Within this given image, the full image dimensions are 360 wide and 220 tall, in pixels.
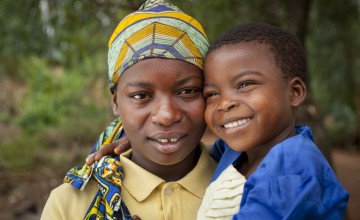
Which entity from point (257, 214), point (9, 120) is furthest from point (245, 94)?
point (9, 120)

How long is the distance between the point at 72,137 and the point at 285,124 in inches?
405

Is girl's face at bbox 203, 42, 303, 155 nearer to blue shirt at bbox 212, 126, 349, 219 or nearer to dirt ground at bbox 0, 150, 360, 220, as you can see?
blue shirt at bbox 212, 126, 349, 219

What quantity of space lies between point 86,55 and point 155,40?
3600 millimetres

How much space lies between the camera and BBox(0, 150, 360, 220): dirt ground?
743 cm

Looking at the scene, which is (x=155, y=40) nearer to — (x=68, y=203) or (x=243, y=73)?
(x=243, y=73)

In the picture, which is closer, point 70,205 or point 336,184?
point 336,184

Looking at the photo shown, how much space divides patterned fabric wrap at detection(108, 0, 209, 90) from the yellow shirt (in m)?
0.41

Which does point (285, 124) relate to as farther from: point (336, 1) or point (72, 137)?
point (72, 137)

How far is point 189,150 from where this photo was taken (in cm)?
193

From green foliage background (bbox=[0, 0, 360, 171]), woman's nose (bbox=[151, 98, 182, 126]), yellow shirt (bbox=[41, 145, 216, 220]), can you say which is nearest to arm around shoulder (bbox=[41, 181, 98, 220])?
yellow shirt (bbox=[41, 145, 216, 220])

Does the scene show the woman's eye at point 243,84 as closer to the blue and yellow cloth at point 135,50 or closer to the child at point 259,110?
the child at point 259,110

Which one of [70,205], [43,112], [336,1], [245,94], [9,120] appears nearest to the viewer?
[245,94]

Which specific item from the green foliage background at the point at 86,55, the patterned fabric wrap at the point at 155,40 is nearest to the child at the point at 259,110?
the patterned fabric wrap at the point at 155,40

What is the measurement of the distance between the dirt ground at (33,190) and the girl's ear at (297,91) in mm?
5749
